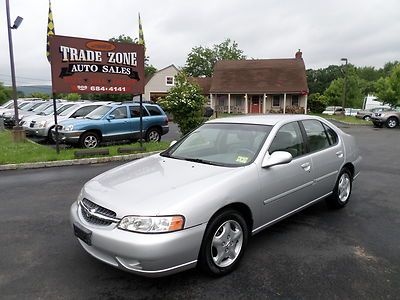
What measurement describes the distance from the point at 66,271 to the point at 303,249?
2646 millimetres

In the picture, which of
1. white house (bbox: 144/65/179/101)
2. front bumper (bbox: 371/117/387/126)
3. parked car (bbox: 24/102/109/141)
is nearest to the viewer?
parked car (bbox: 24/102/109/141)

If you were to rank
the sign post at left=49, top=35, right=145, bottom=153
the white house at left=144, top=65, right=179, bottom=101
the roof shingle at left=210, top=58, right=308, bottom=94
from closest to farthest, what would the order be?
the sign post at left=49, top=35, right=145, bottom=153, the roof shingle at left=210, top=58, right=308, bottom=94, the white house at left=144, top=65, right=179, bottom=101

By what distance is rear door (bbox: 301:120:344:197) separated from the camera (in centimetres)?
450

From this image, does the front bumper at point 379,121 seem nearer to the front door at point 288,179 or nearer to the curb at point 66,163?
the curb at point 66,163

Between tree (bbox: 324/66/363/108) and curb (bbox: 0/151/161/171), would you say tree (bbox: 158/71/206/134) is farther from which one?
tree (bbox: 324/66/363/108)

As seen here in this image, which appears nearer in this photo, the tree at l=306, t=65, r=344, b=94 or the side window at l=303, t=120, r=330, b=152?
the side window at l=303, t=120, r=330, b=152

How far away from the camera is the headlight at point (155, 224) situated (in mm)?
2773

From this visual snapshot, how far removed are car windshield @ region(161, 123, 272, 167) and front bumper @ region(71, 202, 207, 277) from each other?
3.61ft

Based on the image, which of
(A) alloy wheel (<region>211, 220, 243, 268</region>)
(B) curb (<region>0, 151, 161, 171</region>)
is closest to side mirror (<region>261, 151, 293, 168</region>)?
(A) alloy wheel (<region>211, 220, 243, 268</region>)

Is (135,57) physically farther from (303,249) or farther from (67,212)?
(303,249)

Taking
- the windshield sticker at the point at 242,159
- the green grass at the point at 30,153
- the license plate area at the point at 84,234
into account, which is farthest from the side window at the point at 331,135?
the green grass at the point at 30,153

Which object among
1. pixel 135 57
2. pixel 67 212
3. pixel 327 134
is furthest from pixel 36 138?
pixel 327 134

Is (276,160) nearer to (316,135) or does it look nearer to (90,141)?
(316,135)

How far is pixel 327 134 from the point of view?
16.5ft
